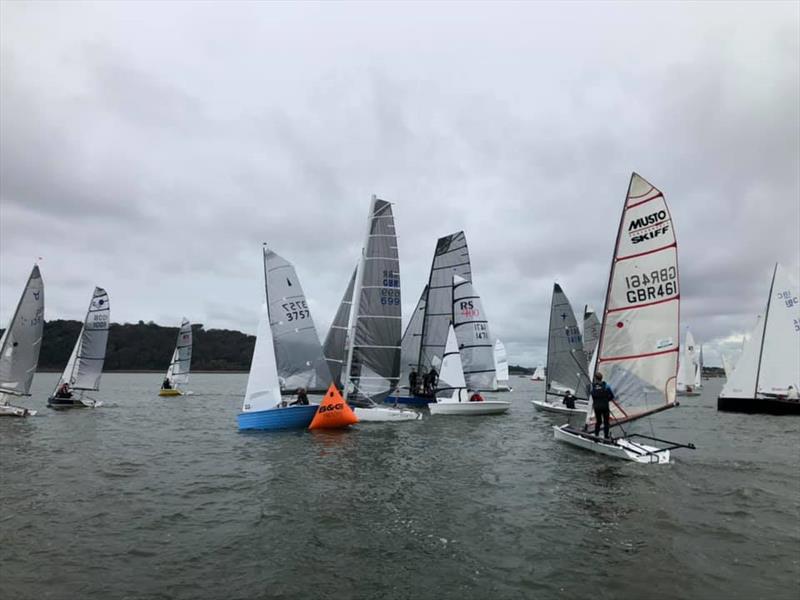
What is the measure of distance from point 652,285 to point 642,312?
32.9 inches

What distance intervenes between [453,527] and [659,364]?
9040 mm

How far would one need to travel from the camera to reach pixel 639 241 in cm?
1455

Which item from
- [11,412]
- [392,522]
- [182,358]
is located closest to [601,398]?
[392,522]

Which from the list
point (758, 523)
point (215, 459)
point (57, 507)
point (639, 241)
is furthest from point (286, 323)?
point (758, 523)

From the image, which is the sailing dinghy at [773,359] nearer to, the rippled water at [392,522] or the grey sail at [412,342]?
the rippled water at [392,522]

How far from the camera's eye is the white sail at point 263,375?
18875 millimetres

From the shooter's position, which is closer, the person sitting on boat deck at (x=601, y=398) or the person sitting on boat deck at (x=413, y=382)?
the person sitting on boat deck at (x=601, y=398)

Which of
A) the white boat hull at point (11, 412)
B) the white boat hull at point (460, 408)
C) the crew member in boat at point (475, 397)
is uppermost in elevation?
the crew member in boat at point (475, 397)

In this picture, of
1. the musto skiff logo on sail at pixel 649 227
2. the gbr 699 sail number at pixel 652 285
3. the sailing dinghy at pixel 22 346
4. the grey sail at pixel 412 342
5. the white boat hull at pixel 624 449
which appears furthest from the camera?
the grey sail at pixel 412 342

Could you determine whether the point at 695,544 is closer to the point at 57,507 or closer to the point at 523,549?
the point at 523,549

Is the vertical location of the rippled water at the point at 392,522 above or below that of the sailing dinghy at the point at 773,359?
below

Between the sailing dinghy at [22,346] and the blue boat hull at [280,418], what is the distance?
13264 millimetres

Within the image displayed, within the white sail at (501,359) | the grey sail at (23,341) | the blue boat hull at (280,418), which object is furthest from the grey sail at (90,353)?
the white sail at (501,359)

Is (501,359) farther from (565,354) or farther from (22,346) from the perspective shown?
(22,346)
